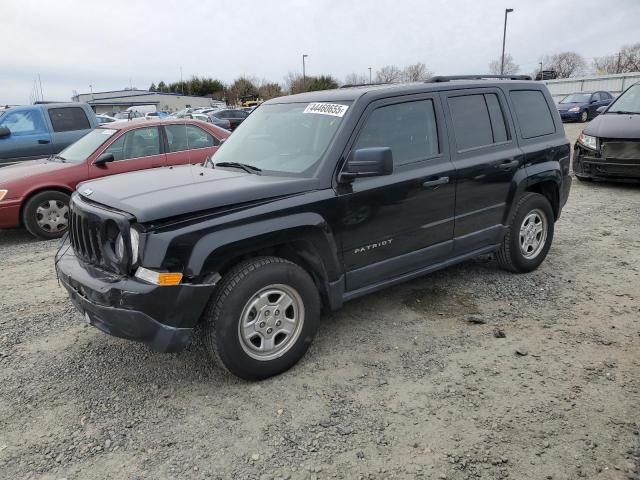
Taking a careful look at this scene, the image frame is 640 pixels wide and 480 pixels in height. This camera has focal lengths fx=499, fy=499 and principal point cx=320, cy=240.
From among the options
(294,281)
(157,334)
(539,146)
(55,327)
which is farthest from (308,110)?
(55,327)

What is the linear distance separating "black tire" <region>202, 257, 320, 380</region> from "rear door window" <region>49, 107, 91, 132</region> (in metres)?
8.35

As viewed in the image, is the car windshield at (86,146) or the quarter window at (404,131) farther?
the car windshield at (86,146)

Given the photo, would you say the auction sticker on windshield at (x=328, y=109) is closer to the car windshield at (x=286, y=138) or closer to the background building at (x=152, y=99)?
the car windshield at (x=286, y=138)

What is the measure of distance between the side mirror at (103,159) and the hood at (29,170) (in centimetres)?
33

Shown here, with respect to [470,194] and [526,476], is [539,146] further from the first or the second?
[526,476]

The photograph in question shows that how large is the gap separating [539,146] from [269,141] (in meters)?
2.69

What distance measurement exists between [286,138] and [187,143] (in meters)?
4.37

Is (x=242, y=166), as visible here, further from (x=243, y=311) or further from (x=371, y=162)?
(x=243, y=311)

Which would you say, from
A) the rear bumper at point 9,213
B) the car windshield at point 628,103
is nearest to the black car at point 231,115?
the car windshield at point 628,103

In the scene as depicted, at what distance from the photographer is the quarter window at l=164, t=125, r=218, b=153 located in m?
7.68

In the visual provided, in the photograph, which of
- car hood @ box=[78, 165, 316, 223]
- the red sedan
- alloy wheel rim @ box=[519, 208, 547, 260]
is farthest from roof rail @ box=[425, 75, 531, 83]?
the red sedan

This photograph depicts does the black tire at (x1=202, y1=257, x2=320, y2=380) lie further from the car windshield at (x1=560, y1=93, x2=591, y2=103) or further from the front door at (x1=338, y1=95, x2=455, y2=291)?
the car windshield at (x1=560, y1=93, x2=591, y2=103)

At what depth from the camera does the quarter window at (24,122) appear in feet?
31.4

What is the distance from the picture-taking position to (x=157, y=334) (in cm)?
287
